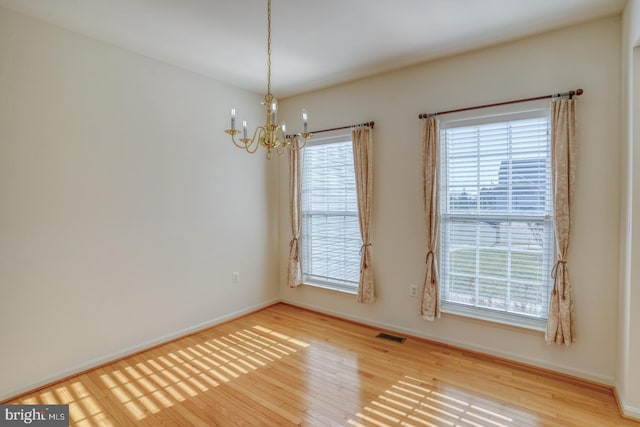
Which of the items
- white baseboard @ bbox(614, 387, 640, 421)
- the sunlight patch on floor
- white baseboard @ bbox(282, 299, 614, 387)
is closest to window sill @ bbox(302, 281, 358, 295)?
white baseboard @ bbox(282, 299, 614, 387)

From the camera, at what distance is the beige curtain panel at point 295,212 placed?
430 centimetres

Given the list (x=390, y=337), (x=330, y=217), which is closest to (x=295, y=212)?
(x=330, y=217)

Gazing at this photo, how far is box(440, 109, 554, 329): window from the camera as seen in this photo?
2.78 meters

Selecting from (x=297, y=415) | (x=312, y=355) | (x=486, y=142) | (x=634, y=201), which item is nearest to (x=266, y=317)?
(x=312, y=355)

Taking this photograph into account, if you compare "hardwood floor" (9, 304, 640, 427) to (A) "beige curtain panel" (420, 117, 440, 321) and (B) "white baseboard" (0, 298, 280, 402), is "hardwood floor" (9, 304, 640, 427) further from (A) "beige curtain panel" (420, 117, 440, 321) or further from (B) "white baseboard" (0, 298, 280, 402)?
(A) "beige curtain panel" (420, 117, 440, 321)

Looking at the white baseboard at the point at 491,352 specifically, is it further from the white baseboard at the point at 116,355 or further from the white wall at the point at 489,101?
the white baseboard at the point at 116,355

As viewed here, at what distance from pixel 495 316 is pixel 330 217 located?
80.3 inches

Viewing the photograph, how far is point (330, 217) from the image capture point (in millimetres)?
4176

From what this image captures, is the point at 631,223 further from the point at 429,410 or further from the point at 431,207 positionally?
the point at 429,410

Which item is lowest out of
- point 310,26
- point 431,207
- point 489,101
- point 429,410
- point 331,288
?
point 429,410

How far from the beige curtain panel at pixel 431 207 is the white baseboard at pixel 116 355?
7.27 ft

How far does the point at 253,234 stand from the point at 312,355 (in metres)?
1.78

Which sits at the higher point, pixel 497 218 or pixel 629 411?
pixel 497 218

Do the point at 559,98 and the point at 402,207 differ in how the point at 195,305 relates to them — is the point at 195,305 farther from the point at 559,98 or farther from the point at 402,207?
the point at 559,98
